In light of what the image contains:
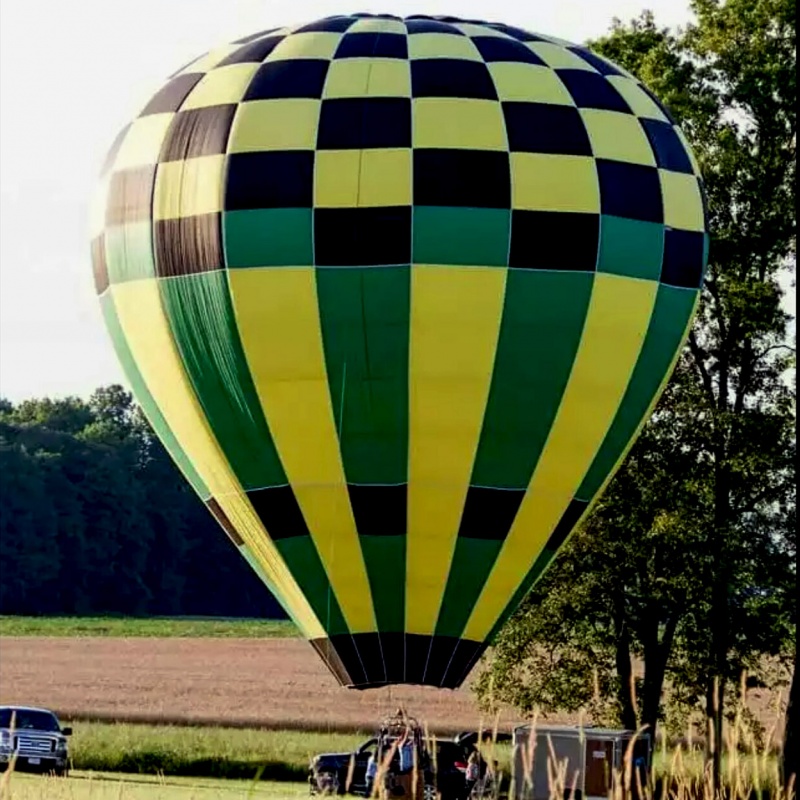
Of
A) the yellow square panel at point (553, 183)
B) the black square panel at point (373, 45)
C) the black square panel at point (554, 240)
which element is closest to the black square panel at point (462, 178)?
the yellow square panel at point (553, 183)

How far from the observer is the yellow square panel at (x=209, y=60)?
72.3ft

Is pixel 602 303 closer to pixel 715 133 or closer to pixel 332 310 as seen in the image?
pixel 332 310

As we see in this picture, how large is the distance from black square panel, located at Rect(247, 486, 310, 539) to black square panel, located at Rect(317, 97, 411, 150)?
10.6 feet

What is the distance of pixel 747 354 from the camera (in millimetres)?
32250

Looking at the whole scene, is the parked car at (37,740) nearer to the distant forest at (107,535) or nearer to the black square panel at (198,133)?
the black square panel at (198,133)

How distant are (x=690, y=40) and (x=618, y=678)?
951cm

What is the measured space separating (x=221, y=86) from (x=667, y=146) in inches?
176

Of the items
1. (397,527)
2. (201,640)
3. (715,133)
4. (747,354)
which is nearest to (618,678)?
(747,354)

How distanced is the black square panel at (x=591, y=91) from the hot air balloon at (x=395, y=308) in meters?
0.04

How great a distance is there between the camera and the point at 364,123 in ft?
66.6

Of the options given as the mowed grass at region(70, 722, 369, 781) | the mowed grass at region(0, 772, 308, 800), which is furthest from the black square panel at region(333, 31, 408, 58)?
the mowed grass at region(70, 722, 369, 781)

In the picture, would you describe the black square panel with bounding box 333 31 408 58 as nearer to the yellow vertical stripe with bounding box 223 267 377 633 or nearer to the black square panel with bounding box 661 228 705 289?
the yellow vertical stripe with bounding box 223 267 377 633

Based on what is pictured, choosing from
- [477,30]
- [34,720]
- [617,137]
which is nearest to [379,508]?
[617,137]

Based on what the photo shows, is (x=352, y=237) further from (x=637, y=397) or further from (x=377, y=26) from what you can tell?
(x=637, y=397)
